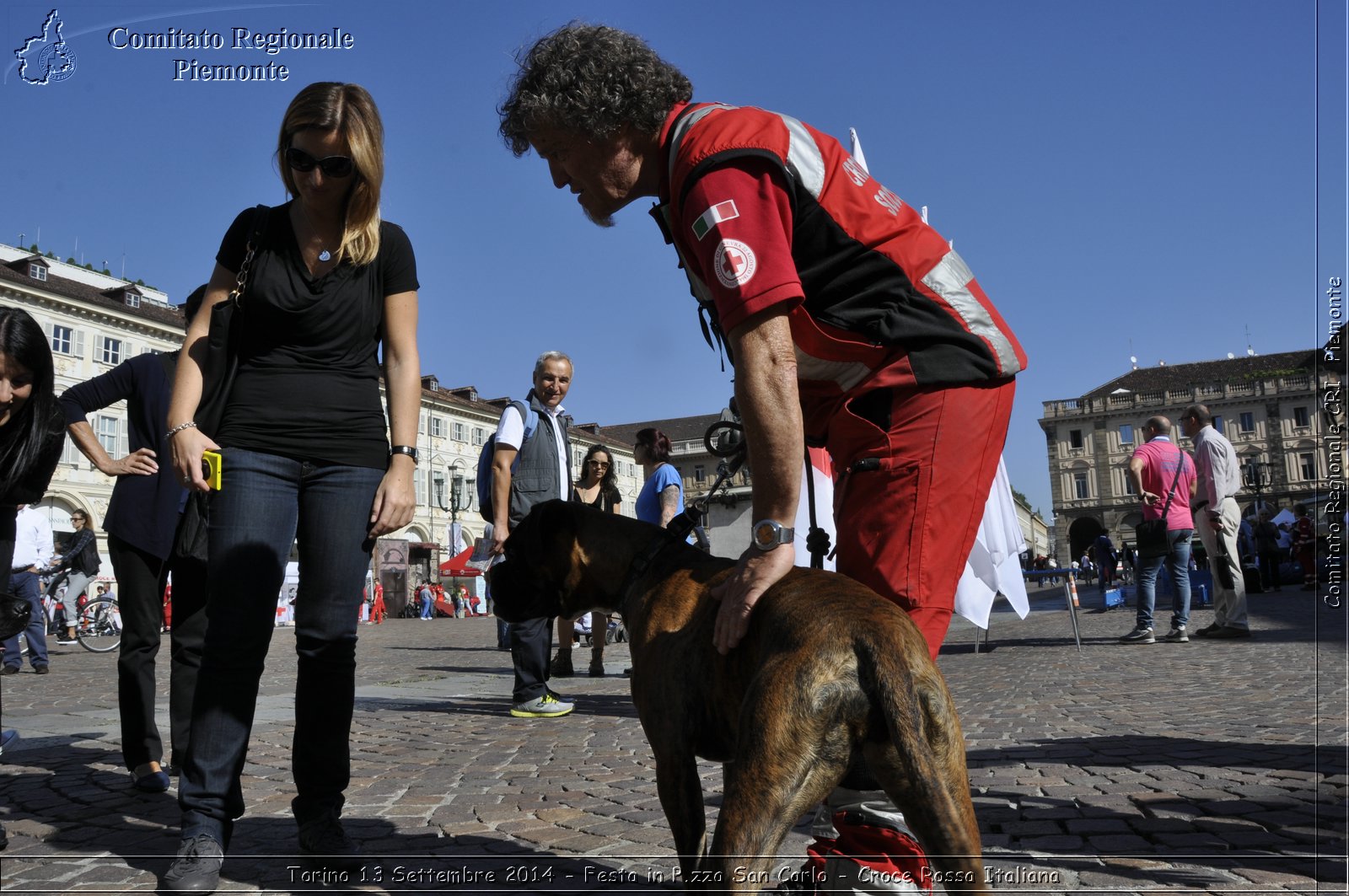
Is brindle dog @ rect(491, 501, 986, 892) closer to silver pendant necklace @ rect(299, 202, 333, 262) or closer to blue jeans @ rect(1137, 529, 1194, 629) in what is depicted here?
silver pendant necklace @ rect(299, 202, 333, 262)

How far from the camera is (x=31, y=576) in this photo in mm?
12094

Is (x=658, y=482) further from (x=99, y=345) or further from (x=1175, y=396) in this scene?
(x=99, y=345)

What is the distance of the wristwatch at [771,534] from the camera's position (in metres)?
2.05

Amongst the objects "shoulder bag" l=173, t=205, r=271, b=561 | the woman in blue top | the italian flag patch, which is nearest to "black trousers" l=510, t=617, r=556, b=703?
the woman in blue top

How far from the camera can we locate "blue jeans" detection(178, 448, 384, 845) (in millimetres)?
3061

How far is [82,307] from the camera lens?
49062mm

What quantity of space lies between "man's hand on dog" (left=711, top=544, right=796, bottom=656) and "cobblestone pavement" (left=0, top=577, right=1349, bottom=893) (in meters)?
1.04

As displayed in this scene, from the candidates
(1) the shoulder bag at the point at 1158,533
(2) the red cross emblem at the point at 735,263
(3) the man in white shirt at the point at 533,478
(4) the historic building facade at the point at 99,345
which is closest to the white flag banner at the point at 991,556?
(2) the red cross emblem at the point at 735,263

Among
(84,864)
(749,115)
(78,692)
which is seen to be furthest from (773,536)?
(78,692)

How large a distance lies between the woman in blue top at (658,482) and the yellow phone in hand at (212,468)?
5789mm

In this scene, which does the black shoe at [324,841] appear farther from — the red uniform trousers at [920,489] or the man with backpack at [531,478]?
→ the man with backpack at [531,478]

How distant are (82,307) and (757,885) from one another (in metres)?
56.3

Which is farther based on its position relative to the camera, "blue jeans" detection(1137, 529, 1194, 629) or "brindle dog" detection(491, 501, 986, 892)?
"blue jeans" detection(1137, 529, 1194, 629)

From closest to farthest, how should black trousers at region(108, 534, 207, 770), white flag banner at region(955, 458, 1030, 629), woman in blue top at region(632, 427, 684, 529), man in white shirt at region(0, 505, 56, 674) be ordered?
1. white flag banner at region(955, 458, 1030, 629)
2. black trousers at region(108, 534, 207, 770)
3. woman in blue top at region(632, 427, 684, 529)
4. man in white shirt at region(0, 505, 56, 674)
